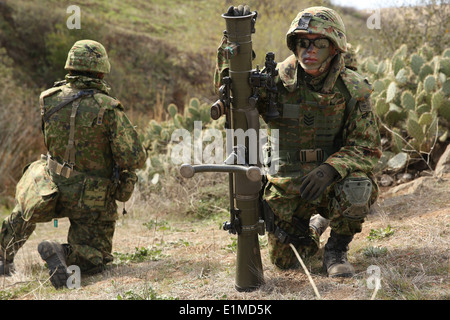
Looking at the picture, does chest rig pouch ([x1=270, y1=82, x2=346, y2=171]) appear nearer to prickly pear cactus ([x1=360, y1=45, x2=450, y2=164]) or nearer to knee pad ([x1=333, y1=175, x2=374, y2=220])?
knee pad ([x1=333, y1=175, x2=374, y2=220])

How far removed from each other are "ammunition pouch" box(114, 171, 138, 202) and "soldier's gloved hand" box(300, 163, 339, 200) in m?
1.48

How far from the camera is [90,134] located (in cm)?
377

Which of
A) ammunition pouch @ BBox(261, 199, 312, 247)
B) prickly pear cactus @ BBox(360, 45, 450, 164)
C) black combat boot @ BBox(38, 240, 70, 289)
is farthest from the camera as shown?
prickly pear cactus @ BBox(360, 45, 450, 164)

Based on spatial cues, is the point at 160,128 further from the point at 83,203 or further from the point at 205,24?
the point at 205,24

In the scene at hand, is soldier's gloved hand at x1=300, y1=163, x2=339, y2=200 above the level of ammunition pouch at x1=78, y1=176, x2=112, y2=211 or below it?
above

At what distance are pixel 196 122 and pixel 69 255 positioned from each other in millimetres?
3490

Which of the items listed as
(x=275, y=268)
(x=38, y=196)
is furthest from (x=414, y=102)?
(x=38, y=196)

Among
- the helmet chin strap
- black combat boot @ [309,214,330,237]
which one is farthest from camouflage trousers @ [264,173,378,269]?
the helmet chin strap

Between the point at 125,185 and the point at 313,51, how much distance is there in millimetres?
1776

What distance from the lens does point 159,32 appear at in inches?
587

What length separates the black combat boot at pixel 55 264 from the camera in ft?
11.8

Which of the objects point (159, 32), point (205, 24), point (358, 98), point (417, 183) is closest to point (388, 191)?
point (417, 183)

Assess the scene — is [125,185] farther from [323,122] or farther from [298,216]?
[323,122]

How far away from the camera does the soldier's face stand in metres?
3.06
